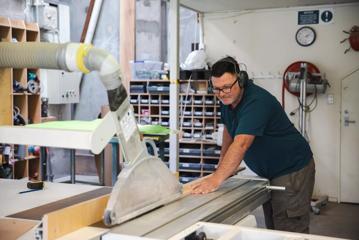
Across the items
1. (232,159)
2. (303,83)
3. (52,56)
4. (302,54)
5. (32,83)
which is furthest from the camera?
(32,83)

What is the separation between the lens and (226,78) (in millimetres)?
2404

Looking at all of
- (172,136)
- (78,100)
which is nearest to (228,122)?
(172,136)

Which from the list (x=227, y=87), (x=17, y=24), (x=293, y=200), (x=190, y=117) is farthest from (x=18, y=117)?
(x=293, y=200)

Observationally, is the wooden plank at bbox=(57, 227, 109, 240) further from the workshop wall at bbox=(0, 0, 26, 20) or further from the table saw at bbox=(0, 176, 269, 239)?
the workshop wall at bbox=(0, 0, 26, 20)

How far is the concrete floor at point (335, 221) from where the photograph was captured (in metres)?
4.40

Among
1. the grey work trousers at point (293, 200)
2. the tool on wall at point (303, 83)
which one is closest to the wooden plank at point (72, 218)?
the grey work trousers at point (293, 200)

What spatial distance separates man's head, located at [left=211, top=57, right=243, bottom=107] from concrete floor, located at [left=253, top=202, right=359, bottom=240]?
2.33 metres

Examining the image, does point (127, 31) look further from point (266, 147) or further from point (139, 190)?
point (139, 190)

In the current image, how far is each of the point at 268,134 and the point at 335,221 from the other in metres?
2.68

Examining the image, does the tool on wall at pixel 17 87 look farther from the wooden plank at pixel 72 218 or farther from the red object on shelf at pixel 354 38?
the wooden plank at pixel 72 218

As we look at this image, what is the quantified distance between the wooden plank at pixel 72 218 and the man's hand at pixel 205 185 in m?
0.58

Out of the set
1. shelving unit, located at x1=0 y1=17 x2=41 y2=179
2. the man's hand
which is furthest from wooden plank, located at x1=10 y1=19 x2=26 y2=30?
the man's hand

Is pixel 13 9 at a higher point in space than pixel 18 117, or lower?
higher

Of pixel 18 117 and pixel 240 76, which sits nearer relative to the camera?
pixel 240 76
